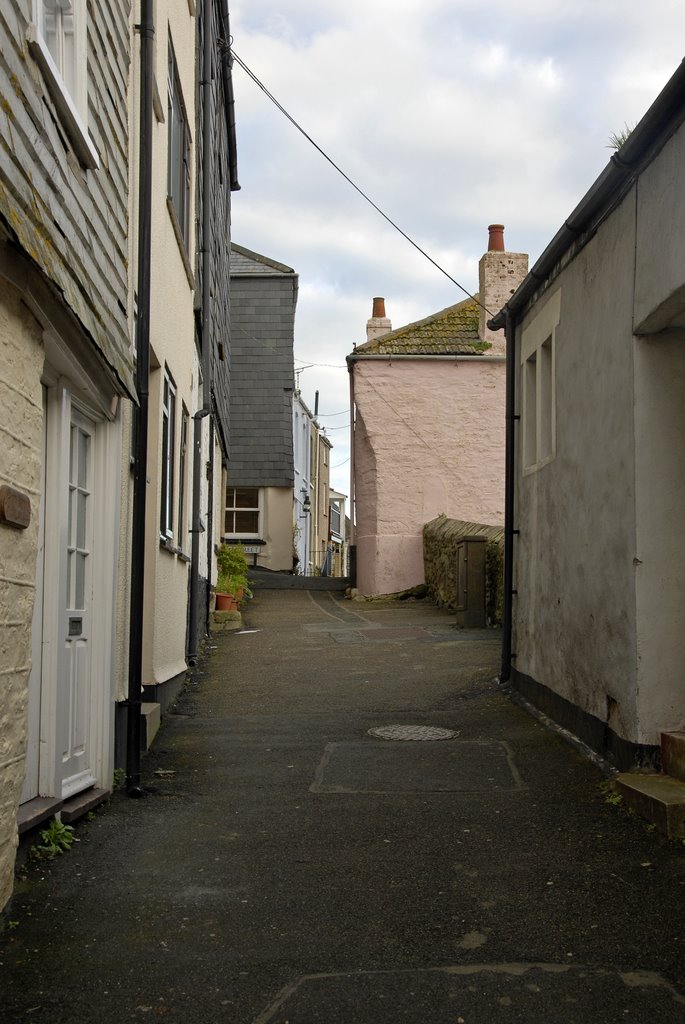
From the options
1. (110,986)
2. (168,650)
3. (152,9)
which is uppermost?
(152,9)

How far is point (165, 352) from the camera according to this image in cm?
950

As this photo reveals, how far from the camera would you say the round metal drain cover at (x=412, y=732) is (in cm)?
874

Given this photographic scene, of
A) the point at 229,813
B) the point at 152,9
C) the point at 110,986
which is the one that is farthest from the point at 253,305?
the point at 110,986

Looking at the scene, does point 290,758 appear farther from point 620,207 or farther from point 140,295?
point 620,207

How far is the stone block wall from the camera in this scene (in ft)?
53.8

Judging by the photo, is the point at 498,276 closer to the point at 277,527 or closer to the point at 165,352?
the point at 277,527

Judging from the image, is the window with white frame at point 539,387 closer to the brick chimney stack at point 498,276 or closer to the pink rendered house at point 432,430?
the pink rendered house at point 432,430

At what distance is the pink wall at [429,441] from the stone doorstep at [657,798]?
16696 millimetres

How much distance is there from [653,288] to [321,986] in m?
4.29

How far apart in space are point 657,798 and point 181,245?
6.98m

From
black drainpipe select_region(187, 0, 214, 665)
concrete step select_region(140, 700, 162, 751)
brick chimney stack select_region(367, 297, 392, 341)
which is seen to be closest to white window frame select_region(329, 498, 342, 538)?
brick chimney stack select_region(367, 297, 392, 341)

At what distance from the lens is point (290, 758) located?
26.2 feet

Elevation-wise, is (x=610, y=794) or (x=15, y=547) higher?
(x=15, y=547)

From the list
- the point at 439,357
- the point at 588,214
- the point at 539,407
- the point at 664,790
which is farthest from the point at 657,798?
the point at 439,357
